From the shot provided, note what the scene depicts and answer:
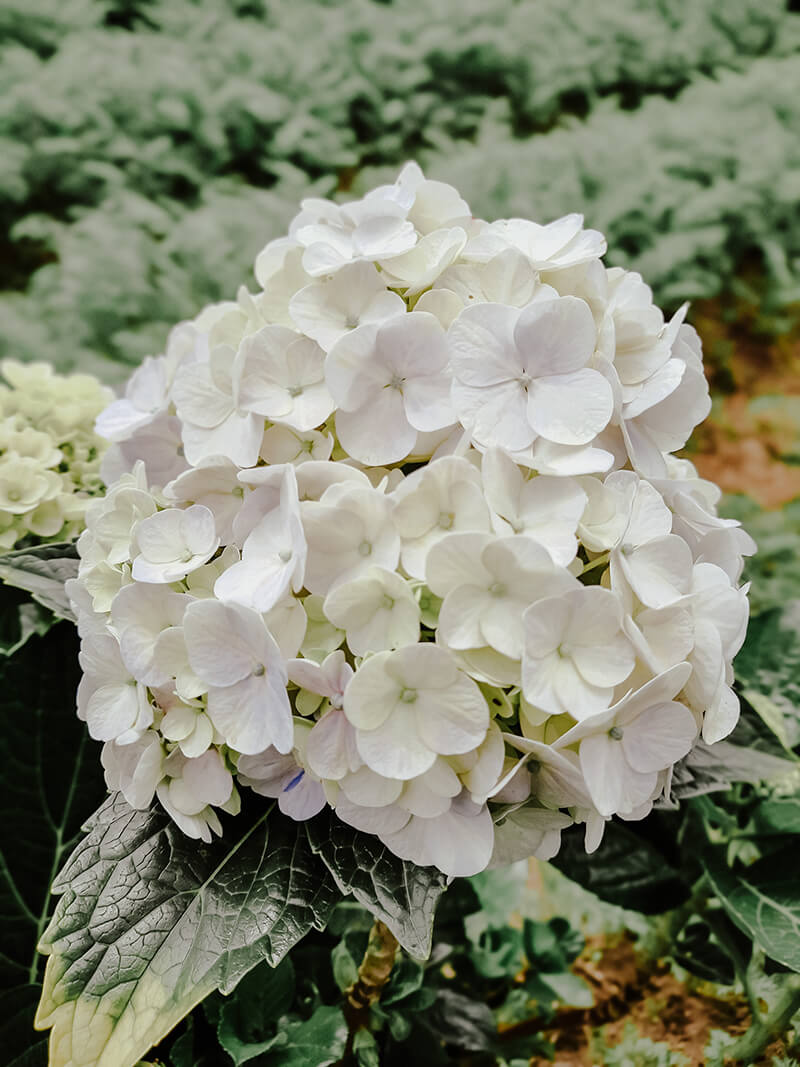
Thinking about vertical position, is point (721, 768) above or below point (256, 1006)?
above

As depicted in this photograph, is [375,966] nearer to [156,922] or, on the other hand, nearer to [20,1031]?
[156,922]

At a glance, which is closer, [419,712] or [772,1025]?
[419,712]

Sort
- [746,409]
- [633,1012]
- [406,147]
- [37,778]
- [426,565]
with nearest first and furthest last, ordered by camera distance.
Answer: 1. [426,565]
2. [37,778]
3. [633,1012]
4. [746,409]
5. [406,147]

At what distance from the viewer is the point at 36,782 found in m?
0.77

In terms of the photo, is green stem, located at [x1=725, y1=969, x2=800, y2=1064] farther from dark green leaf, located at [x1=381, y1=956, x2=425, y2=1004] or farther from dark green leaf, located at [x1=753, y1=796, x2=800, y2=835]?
dark green leaf, located at [x1=381, y1=956, x2=425, y2=1004]

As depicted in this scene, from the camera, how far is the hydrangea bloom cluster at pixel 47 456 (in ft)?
2.64

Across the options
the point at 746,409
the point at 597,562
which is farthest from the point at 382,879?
the point at 746,409

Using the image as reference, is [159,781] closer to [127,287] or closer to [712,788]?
[712,788]

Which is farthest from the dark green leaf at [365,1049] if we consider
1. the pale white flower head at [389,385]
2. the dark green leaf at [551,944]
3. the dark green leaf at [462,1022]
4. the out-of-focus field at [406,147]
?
the out-of-focus field at [406,147]

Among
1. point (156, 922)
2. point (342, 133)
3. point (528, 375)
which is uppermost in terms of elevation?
point (528, 375)

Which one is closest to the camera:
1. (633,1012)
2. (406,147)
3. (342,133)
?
(633,1012)

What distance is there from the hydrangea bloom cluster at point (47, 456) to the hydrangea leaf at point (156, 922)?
1.08 ft

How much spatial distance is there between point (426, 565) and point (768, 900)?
496 millimetres

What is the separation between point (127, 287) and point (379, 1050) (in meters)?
1.69
